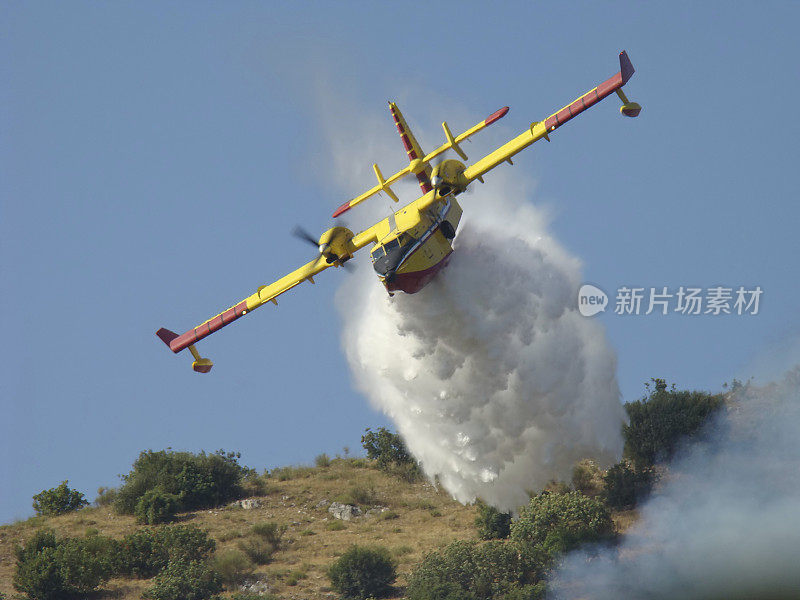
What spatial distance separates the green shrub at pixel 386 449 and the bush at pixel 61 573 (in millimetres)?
14429

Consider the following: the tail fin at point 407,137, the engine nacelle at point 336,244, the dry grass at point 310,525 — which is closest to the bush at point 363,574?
the dry grass at point 310,525

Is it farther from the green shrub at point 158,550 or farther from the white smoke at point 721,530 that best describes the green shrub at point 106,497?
the white smoke at point 721,530

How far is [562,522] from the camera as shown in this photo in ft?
118

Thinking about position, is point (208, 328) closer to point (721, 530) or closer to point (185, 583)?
point (185, 583)

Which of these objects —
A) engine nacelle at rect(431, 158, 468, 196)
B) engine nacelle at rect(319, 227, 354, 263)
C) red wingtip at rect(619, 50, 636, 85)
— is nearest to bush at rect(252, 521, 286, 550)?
engine nacelle at rect(319, 227, 354, 263)

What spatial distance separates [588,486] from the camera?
4216 cm

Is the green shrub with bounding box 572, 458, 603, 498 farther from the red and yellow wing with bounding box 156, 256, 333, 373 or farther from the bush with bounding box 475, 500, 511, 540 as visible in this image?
the red and yellow wing with bounding box 156, 256, 333, 373

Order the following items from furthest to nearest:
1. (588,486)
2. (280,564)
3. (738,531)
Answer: (588,486) < (280,564) < (738,531)

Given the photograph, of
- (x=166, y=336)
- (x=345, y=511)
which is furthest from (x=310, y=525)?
(x=166, y=336)

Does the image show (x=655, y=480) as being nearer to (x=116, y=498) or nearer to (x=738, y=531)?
(x=738, y=531)

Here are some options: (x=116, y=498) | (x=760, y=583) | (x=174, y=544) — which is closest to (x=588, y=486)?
(x=760, y=583)

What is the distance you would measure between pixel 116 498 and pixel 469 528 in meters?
15.5

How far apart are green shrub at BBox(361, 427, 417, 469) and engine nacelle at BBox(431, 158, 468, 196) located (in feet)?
49.9

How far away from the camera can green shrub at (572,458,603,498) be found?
137ft
